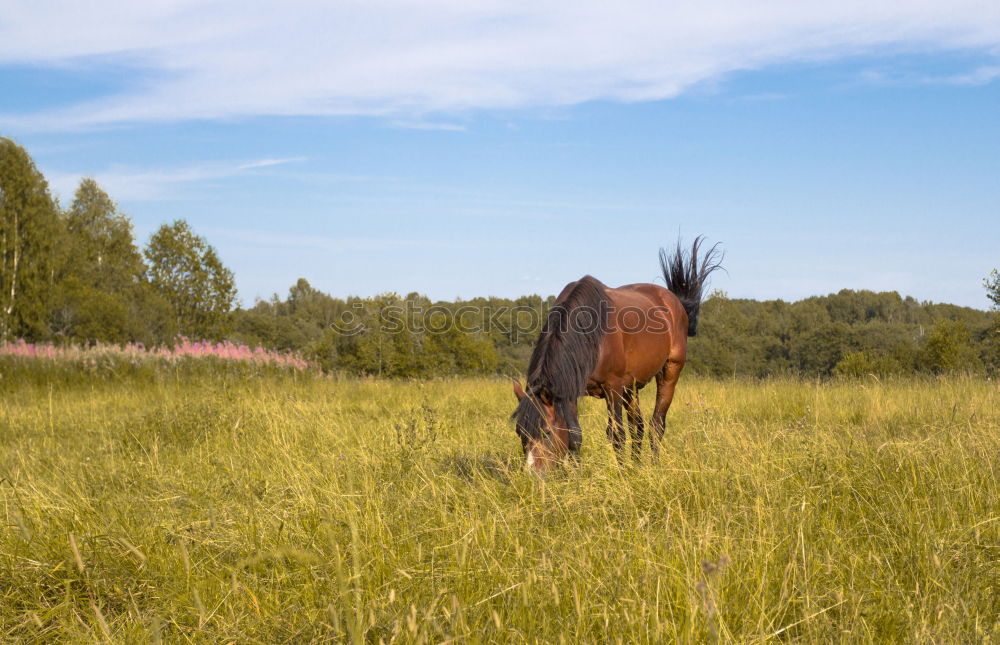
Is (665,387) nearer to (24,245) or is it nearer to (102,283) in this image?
(24,245)

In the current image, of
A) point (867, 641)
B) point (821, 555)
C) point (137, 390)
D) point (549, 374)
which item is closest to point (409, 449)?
point (549, 374)

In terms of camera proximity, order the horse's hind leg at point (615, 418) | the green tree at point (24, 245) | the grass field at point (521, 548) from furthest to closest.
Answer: the green tree at point (24, 245), the horse's hind leg at point (615, 418), the grass field at point (521, 548)

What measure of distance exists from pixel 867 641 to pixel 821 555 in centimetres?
69

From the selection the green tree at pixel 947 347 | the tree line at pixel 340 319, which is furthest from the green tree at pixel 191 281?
the green tree at pixel 947 347

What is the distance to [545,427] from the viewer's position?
14.5 ft

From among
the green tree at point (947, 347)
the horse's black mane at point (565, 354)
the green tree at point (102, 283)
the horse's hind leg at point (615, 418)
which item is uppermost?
the green tree at point (102, 283)

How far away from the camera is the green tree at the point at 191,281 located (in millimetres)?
42000

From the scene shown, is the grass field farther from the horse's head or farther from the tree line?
the tree line

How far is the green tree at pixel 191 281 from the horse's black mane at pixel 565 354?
4101 centimetres

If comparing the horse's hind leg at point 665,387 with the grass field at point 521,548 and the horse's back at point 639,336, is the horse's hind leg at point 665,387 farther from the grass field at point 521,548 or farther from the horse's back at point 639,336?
the grass field at point 521,548

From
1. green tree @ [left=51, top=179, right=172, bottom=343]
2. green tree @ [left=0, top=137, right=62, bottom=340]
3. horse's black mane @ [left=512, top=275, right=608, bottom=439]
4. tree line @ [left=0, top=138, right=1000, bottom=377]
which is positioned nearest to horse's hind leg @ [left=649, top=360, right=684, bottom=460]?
horse's black mane @ [left=512, top=275, right=608, bottom=439]

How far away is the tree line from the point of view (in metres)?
34.2

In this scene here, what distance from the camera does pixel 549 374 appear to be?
184 inches

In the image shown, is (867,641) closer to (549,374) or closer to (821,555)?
(821,555)
